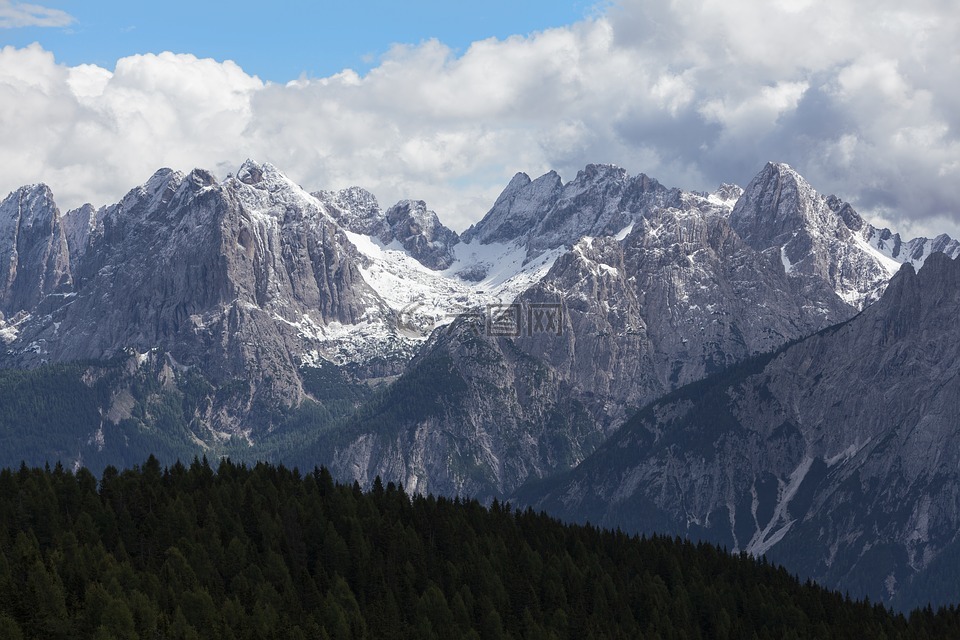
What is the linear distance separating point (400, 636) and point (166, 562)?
3020 centimetres

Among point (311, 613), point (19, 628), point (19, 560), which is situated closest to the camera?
point (19, 628)

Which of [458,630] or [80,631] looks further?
[458,630]

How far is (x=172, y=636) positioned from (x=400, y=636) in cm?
3671

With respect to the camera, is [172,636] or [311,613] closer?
[172,636]

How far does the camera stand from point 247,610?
19188 cm

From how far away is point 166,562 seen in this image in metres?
197

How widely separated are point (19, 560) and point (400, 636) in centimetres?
4638

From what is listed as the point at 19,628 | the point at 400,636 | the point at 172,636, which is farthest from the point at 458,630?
the point at 19,628

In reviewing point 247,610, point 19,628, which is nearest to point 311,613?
point 247,610

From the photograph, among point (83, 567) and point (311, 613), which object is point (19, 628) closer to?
point (83, 567)

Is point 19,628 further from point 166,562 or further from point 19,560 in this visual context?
point 166,562

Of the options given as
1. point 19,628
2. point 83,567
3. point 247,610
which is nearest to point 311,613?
point 247,610

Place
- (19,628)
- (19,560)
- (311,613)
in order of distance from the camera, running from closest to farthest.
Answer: (19,628)
(19,560)
(311,613)

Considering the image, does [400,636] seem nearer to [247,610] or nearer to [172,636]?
[247,610]
